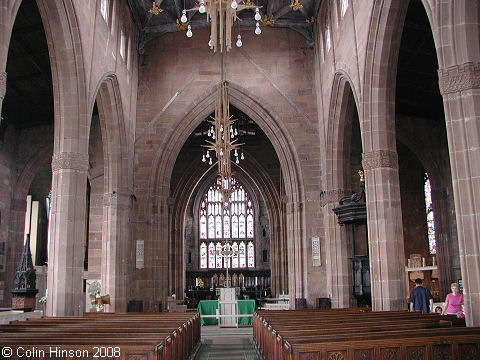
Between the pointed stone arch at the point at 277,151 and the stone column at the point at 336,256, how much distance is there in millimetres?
1360

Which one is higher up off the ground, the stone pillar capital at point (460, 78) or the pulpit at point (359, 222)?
the stone pillar capital at point (460, 78)

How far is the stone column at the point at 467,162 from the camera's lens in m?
8.46

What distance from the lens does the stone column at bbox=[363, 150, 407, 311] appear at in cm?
1338

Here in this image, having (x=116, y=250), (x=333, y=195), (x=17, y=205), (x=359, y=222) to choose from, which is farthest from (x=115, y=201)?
(x=359, y=222)

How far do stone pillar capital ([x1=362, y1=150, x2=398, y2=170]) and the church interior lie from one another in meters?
0.03

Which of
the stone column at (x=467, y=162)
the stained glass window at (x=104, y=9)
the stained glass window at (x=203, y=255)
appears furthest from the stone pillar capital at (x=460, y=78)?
the stained glass window at (x=203, y=255)

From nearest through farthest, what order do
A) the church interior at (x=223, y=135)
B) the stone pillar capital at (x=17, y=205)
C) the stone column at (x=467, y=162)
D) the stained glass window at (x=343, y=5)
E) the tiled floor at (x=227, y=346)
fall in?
the stone column at (x=467, y=162) < the tiled floor at (x=227, y=346) < the church interior at (x=223, y=135) < the stained glass window at (x=343, y=5) < the stone pillar capital at (x=17, y=205)

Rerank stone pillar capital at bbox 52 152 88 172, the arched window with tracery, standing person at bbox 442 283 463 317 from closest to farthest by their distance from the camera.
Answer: standing person at bbox 442 283 463 317 < stone pillar capital at bbox 52 152 88 172 < the arched window with tracery

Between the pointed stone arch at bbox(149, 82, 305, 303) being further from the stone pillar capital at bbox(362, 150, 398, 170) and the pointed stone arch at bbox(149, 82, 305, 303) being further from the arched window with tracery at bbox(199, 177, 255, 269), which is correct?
the arched window with tracery at bbox(199, 177, 255, 269)

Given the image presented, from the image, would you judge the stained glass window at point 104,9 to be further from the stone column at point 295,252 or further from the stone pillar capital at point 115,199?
the stone column at point 295,252

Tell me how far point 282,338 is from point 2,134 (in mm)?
20091

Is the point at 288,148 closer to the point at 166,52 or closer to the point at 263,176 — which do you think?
the point at 166,52

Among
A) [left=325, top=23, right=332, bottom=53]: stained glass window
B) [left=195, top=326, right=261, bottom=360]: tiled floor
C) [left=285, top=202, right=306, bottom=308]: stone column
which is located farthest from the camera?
[left=285, top=202, right=306, bottom=308]: stone column

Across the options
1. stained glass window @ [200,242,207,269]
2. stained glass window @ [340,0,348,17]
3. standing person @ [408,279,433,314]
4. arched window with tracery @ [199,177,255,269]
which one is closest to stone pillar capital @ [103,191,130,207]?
stained glass window @ [340,0,348,17]
